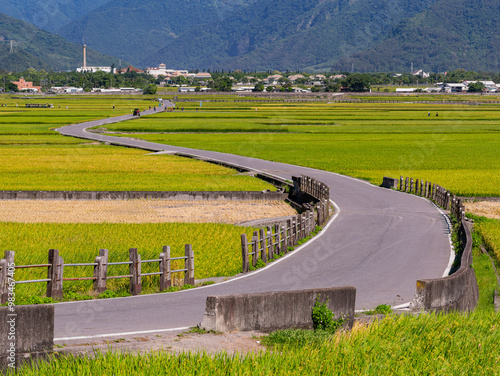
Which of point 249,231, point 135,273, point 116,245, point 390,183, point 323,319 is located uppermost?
point 323,319

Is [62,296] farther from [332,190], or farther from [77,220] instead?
[332,190]

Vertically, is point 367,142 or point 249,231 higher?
point 367,142

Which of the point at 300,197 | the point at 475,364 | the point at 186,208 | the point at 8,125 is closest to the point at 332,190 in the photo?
the point at 300,197

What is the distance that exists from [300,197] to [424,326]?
96.9ft

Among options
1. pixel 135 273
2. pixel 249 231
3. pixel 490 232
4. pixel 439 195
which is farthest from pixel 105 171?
pixel 135 273

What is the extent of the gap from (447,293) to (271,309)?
5.48 meters

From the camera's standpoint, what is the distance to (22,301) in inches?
696

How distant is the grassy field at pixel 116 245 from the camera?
2021 cm

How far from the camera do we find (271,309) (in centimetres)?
1473

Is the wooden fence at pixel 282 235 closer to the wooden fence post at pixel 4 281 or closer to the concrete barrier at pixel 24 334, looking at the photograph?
the wooden fence post at pixel 4 281

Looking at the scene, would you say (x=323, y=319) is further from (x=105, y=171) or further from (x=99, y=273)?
(x=105, y=171)

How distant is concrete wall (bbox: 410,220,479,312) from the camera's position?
55.5 ft

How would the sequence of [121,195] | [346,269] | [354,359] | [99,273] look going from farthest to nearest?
1. [121,195]
2. [346,269]
3. [99,273]
4. [354,359]

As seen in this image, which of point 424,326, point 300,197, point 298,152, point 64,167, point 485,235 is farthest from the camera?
→ point 298,152
